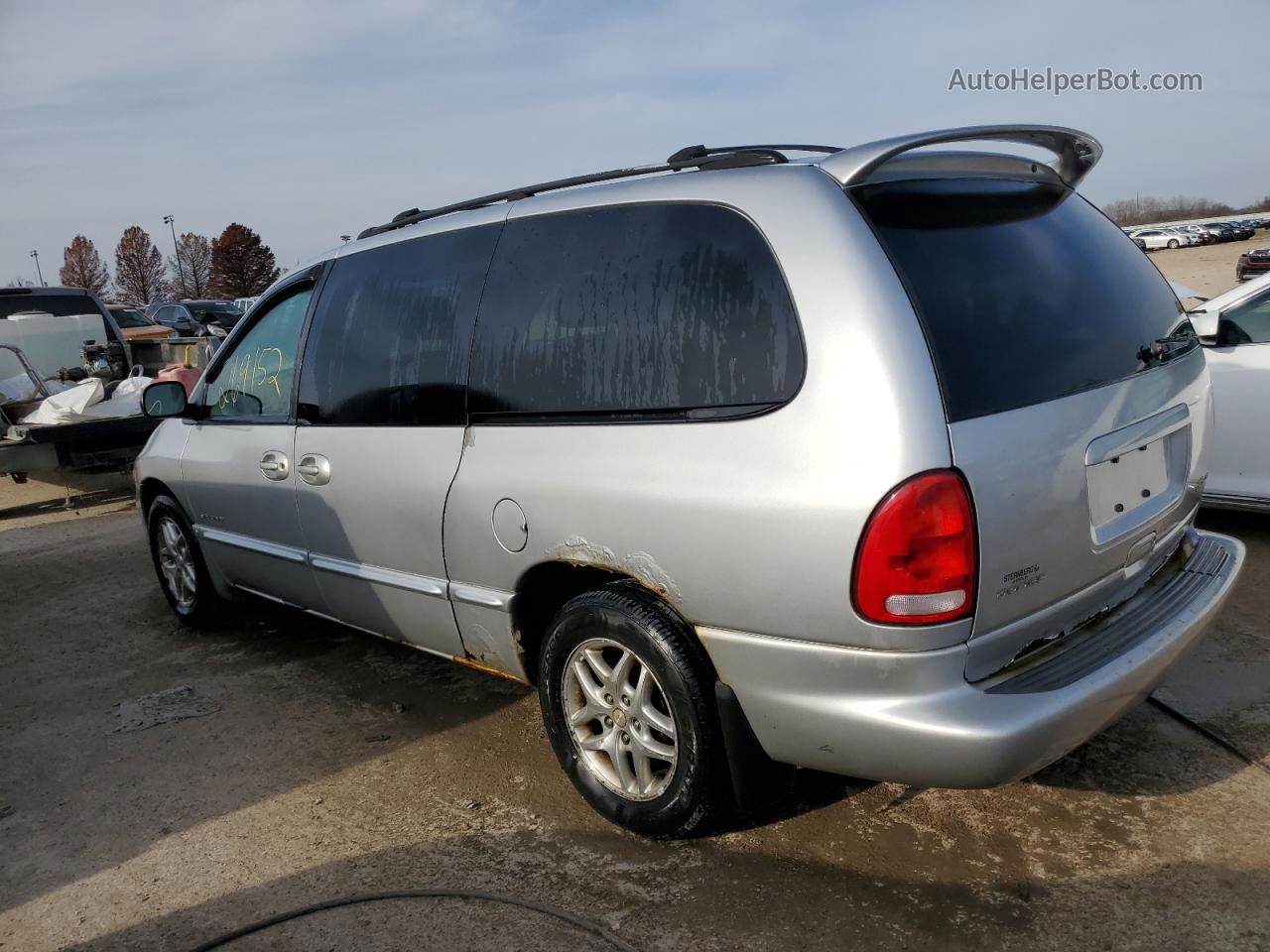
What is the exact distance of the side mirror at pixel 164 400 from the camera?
471 cm

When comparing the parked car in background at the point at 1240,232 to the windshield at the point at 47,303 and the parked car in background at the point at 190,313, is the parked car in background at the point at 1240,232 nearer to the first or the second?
the parked car in background at the point at 190,313

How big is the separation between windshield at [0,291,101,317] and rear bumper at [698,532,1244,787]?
1041cm

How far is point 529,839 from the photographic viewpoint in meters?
3.05

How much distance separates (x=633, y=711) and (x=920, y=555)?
1008 mm

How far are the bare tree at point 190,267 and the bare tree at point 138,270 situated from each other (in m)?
0.94

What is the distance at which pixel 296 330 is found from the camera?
4.25m

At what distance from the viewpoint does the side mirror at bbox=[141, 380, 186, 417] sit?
4.71 meters

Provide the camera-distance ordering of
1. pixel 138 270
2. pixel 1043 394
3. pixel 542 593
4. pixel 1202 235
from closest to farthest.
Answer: pixel 1043 394, pixel 542 593, pixel 1202 235, pixel 138 270

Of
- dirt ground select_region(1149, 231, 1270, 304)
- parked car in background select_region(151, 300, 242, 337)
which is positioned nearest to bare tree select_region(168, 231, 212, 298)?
parked car in background select_region(151, 300, 242, 337)

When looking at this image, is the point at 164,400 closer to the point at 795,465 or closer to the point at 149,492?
the point at 149,492

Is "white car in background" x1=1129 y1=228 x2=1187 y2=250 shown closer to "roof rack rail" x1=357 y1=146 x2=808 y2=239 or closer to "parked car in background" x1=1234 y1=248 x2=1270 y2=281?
"parked car in background" x1=1234 y1=248 x2=1270 y2=281

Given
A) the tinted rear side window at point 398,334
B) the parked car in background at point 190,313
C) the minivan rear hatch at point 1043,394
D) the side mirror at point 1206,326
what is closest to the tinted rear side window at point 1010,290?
the minivan rear hatch at point 1043,394

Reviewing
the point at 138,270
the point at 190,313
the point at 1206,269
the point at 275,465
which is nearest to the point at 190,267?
the point at 138,270

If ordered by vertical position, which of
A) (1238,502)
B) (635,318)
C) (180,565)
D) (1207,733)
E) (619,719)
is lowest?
(1207,733)
